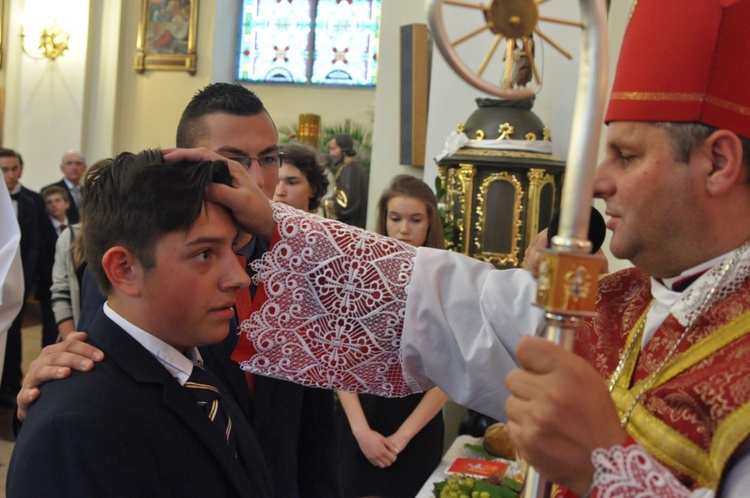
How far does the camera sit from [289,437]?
2139 mm

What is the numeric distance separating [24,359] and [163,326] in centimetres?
791

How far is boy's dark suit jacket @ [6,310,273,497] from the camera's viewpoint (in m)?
1.46

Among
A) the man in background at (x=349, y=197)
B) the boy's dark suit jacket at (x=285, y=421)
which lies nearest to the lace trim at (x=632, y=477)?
the boy's dark suit jacket at (x=285, y=421)

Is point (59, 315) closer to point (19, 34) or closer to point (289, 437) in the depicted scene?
point (289, 437)

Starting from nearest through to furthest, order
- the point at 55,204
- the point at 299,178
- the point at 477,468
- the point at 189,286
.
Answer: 1. the point at 189,286
2. the point at 477,468
3. the point at 299,178
4. the point at 55,204

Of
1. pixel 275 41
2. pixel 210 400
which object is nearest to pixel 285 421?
pixel 210 400

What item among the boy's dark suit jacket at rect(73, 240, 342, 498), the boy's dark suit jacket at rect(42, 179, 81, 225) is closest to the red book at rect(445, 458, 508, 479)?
the boy's dark suit jacket at rect(73, 240, 342, 498)

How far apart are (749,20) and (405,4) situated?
24.5ft

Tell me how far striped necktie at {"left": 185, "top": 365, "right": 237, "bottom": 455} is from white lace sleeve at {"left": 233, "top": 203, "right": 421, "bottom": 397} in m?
0.09

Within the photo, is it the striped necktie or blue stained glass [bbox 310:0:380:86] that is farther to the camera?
blue stained glass [bbox 310:0:380:86]

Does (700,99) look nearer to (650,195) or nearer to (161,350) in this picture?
(650,195)

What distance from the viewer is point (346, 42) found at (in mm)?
14055

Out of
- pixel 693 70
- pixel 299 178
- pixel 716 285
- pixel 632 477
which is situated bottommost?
pixel 632 477

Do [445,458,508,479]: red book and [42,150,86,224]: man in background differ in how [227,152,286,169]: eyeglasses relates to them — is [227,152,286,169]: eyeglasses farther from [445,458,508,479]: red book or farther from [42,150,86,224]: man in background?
[42,150,86,224]: man in background
